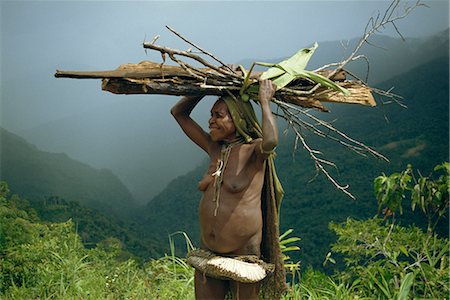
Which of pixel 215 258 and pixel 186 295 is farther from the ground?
pixel 215 258

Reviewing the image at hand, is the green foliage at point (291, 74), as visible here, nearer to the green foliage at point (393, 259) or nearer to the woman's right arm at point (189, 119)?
the woman's right arm at point (189, 119)

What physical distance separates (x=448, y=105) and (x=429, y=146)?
45 centimetres

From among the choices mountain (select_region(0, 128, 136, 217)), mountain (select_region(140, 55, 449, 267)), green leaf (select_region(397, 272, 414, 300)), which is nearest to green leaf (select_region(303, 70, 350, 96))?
green leaf (select_region(397, 272, 414, 300))

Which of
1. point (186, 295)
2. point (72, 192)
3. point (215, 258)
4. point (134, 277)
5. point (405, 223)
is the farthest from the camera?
point (72, 192)

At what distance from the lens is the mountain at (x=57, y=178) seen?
6285mm

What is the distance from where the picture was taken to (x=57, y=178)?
6.53m

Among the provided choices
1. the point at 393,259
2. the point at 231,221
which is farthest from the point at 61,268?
the point at 393,259

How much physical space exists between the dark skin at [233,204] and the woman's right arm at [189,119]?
0.08m

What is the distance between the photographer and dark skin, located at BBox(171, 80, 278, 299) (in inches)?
110

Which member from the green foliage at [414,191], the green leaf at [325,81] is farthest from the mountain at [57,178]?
the green leaf at [325,81]

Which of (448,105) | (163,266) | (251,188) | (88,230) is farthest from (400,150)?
(251,188)

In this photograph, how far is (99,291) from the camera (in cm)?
411

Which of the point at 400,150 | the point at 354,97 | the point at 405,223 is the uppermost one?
the point at 354,97

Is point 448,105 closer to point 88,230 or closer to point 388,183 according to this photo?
point 388,183
